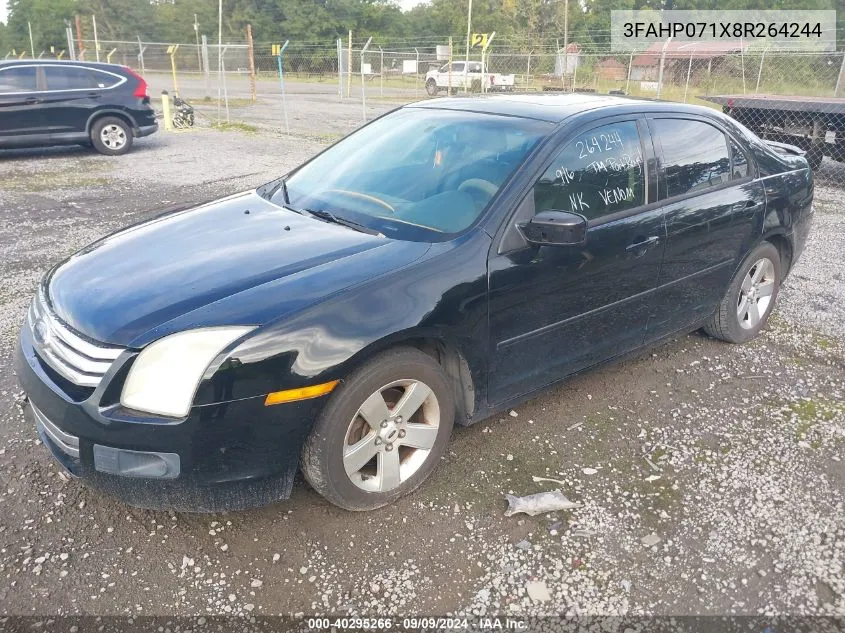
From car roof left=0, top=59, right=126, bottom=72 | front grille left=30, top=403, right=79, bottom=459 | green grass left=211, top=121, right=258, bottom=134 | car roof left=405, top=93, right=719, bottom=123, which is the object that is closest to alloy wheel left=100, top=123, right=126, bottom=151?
car roof left=0, top=59, right=126, bottom=72

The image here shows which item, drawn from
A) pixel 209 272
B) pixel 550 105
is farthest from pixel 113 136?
pixel 209 272

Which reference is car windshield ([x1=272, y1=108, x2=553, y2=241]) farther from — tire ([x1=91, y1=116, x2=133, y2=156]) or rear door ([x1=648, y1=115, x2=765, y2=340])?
tire ([x1=91, y1=116, x2=133, y2=156])

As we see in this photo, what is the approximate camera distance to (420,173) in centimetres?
335

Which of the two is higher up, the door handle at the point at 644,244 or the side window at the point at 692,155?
the side window at the point at 692,155

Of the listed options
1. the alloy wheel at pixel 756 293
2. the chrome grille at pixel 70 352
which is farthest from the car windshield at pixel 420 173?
the alloy wheel at pixel 756 293

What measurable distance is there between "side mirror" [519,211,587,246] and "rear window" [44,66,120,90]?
1080cm

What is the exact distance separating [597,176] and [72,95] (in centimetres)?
1058

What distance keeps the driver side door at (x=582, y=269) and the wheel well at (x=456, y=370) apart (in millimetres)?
124

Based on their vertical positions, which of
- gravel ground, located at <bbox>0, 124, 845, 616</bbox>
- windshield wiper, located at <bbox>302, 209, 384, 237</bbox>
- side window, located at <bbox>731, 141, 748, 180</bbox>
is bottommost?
gravel ground, located at <bbox>0, 124, 845, 616</bbox>

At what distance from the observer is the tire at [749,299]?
14.0ft

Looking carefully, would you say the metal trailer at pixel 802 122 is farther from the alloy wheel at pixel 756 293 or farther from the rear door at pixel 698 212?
A: the rear door at pixel 698 212

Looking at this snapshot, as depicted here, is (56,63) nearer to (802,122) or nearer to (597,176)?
(597,176)

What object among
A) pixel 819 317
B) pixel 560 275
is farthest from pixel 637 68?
pixel 560 275

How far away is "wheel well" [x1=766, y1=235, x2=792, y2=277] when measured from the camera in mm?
4473
